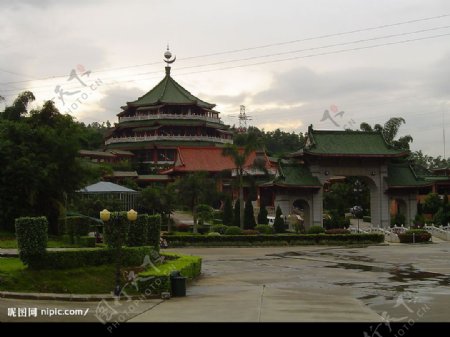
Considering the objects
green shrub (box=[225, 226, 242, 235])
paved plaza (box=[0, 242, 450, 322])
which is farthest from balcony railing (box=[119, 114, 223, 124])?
paved plaza (box=[0, 242, 450, 322])

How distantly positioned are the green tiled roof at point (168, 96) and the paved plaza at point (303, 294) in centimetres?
5399

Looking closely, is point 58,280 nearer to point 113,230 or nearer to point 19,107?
point 113,230

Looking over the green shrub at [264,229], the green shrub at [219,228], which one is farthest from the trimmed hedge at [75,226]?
the green shrub at [264,229]

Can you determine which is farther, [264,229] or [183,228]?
[183,228]

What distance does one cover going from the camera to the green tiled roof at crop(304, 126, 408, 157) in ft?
A: 202

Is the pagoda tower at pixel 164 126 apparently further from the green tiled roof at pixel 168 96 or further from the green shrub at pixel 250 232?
the green shrub at pixel 250 232

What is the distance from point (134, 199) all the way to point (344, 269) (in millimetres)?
28672

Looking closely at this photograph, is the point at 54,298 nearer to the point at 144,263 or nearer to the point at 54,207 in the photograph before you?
the point at 144,263

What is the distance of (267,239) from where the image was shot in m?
49.8

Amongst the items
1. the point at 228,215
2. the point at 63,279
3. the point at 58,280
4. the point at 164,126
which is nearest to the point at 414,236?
the point at 228,215

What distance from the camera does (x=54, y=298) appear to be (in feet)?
61.7

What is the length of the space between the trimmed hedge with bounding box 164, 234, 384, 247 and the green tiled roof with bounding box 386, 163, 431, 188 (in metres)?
12.5

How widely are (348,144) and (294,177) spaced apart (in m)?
7.00

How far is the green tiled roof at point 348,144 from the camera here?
61.7 meters
